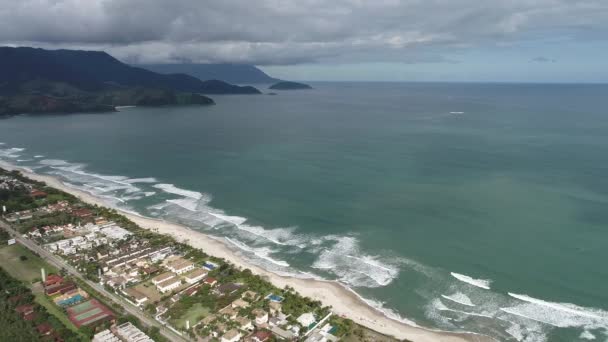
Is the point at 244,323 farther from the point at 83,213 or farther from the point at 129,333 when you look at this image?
the point at 83,213

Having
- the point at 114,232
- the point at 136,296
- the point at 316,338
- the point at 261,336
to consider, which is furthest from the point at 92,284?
the point at 316,338

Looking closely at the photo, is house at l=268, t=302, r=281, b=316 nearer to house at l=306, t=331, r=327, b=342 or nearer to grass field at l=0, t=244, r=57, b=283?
house at l=306, t=331, r=327, b=342

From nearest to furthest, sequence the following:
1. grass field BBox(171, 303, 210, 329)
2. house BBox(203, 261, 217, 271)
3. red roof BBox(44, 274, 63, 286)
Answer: grass field BBox(171, 303, 210, 329), red roof BBox(44, 274, 63, 286), house BBox(203, 261, 217, 271)

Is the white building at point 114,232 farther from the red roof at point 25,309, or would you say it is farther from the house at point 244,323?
the house at point 244,323

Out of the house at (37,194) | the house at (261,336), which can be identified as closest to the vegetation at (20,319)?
the house at (261,336)

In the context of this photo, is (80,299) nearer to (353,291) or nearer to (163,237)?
(163,237)

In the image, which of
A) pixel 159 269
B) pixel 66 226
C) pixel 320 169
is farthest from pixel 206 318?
pixel 320 169

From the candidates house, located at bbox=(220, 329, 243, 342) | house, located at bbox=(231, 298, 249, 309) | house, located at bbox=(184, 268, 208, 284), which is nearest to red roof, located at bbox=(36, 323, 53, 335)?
house, located at bbox=(184, 268, 208, 284)
